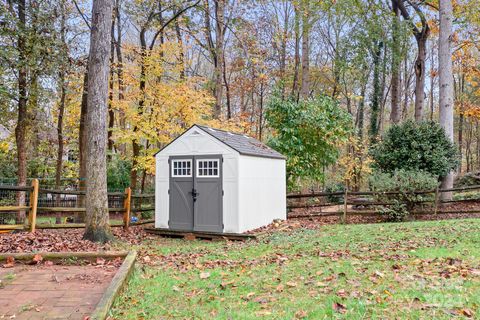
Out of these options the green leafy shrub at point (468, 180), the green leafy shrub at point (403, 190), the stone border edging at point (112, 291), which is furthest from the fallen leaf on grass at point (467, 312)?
the green leafy shrub at point (468, 180)

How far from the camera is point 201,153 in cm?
943

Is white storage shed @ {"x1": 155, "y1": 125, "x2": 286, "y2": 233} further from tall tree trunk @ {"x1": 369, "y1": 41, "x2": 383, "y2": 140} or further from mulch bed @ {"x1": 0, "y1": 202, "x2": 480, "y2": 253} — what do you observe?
tall tree trunk @ {"x1": 369, "y1": 41, "x2": 383, "y2": 140}

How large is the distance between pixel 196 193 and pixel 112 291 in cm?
577

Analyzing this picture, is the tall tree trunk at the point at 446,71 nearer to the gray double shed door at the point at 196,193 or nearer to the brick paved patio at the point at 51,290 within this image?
the gray double shed door at the point at 196,193

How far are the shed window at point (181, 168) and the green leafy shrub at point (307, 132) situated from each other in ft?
16.1

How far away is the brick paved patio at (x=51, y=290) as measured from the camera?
334 cm

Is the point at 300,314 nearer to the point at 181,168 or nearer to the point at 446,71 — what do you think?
the point at 181,168

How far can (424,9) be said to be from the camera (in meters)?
18.5

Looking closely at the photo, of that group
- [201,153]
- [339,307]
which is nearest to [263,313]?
[339,307]

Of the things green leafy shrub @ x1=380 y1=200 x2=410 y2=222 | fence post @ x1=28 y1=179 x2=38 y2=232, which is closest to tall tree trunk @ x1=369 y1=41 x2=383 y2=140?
green leafy shrub @ x1=380 y1=200 x2=410 y2=222

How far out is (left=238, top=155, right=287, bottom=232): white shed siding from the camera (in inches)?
358

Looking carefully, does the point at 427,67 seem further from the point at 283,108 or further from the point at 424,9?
the point at 283,108

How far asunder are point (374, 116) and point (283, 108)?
9291 mm

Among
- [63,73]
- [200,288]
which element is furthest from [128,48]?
[200,288]
